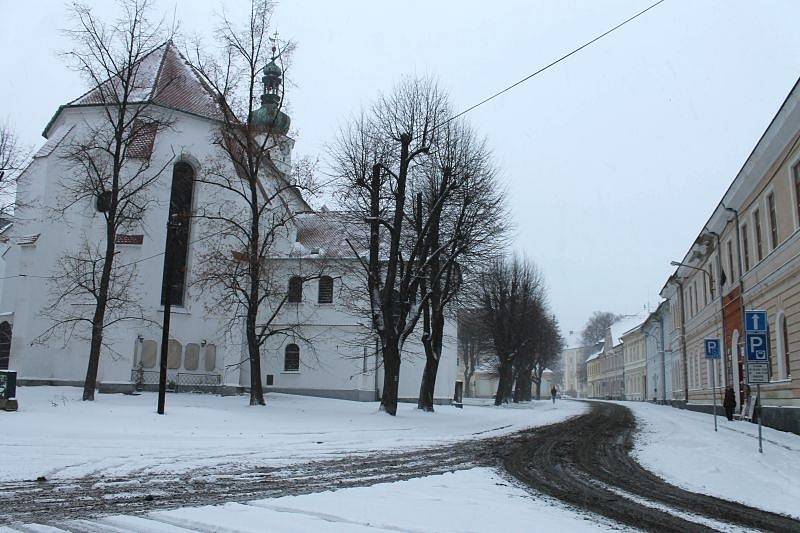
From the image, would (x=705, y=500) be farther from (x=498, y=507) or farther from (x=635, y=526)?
(x=498, y=507)

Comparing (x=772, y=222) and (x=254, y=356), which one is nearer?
(x=772, y=222)

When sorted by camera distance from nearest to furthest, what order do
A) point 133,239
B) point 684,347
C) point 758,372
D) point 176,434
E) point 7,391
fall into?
point 758,372 → point 176,434 → point 7,391 → point 133,239 → point 684,347

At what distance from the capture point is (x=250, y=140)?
25109 mm

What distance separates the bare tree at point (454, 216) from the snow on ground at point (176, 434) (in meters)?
5.21

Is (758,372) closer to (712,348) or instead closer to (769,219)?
(712,348)

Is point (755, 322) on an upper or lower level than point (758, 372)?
upper

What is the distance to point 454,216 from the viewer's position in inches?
1077

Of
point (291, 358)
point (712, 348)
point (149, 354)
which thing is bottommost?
point (149, 354)

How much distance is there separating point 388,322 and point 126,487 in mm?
16135

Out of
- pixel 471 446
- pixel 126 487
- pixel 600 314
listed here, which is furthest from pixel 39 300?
pixel 600 314

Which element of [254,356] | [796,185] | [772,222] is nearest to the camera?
[796,185]

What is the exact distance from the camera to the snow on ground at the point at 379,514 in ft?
19.5

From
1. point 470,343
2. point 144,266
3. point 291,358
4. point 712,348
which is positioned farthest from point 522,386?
point 712,348

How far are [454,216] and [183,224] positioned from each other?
13716 millimetres
